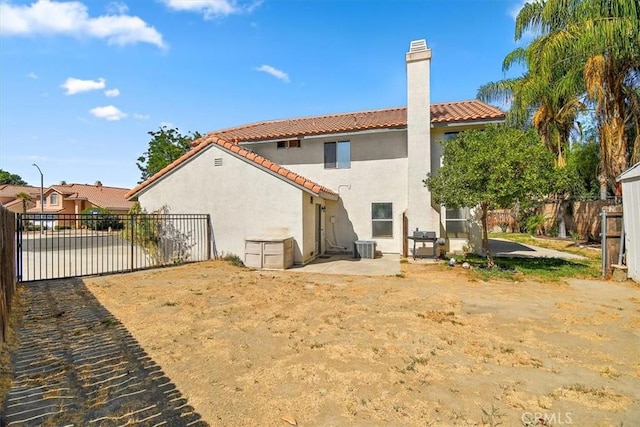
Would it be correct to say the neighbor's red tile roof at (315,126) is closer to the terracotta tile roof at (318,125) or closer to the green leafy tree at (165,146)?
the terracotta tile roof at (318,125)

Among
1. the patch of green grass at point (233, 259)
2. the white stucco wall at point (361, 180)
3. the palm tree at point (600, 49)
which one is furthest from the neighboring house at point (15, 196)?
Result: the palm tree at point (600, 49)

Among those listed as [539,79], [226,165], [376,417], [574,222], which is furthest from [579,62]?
[376,417]

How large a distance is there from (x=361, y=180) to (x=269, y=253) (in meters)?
6.03

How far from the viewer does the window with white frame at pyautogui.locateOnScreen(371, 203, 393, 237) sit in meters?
14.5

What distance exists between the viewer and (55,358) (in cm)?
418

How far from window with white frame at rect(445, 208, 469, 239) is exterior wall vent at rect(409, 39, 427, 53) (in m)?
7.04

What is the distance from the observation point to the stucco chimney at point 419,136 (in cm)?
1310

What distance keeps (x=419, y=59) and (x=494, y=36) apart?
3.97m

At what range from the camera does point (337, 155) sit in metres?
15.2

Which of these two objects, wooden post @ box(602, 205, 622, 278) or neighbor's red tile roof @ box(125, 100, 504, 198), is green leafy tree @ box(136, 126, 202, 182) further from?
wooden post @ box(602, 205, 622, 278)

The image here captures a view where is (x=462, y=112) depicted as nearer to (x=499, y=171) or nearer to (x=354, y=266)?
(x=499, y=171)

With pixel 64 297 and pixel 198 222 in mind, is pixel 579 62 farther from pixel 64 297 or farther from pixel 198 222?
pixel 64 297

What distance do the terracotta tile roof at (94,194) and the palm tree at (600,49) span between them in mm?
46778

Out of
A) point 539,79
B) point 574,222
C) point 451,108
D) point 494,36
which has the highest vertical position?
point 494,36
